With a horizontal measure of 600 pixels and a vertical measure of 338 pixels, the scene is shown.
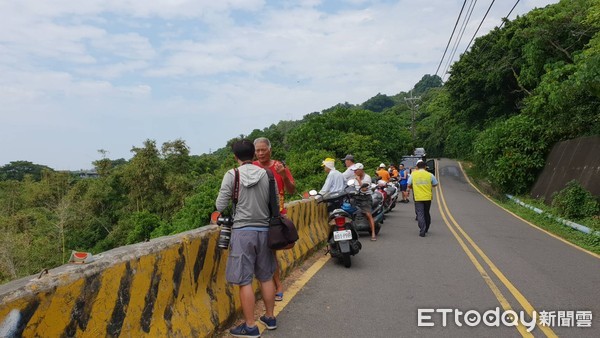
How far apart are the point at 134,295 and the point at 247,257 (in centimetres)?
115

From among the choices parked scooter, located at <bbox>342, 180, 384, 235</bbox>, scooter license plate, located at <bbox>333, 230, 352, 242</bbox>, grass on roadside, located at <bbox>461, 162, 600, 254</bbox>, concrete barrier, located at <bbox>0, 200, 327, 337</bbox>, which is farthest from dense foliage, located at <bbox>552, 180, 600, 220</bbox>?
concrete barrier, located at <bbox>0, 200, 327, 337</bbox>

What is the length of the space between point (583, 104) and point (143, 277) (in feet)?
65.6

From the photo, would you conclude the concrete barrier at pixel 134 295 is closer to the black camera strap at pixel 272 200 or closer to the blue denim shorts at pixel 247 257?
the blue denim shorts at pixel 247 257

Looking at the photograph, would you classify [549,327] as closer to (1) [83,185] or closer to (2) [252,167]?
(2) [252,167]

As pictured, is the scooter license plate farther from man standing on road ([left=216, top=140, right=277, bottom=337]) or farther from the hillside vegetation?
the hillside vegetation

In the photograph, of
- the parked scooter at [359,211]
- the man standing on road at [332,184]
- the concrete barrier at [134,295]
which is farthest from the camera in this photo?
the parked scooter at [359,211]

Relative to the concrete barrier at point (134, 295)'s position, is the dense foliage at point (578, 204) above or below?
below

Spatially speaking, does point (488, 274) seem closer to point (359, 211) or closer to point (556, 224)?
point (359, 211)

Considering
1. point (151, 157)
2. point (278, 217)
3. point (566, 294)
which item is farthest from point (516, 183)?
point (151, 157)

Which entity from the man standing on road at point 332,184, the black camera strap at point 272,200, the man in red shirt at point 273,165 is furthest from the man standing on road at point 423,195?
the black camera strap at point 272,200

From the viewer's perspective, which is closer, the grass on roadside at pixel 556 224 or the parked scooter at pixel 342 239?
the parked scooter at pixel 342 239

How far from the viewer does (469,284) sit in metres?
6.44

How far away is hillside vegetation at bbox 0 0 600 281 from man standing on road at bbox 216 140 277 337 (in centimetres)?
1238

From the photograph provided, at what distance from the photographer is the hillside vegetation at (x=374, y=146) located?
20453mm
